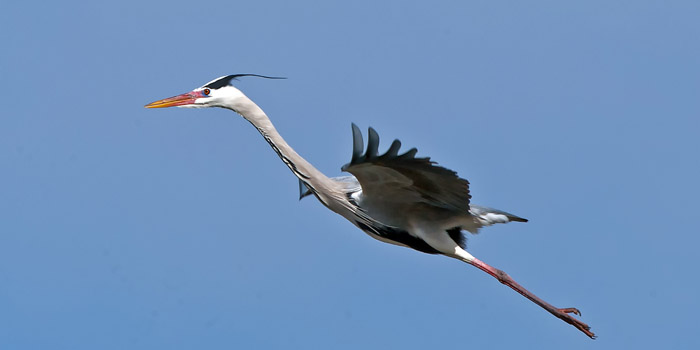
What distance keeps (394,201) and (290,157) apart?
101cm

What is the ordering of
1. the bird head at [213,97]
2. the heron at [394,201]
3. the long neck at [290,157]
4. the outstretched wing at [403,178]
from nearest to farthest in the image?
1. the outstretched wing at [403,178]
2. the heron at [394,201]
3. the long neck at [290,157]
4. the bird head at [213,97]

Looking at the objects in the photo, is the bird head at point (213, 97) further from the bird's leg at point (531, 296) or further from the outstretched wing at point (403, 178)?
the bird's leg at point (531, 296)

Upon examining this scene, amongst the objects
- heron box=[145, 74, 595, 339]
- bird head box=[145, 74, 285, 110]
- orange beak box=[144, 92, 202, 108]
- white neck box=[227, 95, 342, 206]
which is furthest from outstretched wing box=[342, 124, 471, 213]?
orange beak box=[144, 92, 202, 108]

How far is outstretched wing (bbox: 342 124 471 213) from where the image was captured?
7.02m

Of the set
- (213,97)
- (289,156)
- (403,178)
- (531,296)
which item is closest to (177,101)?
(213,97)

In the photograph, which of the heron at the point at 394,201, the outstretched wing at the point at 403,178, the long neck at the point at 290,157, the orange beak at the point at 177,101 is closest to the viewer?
the outstretched wing at the point at 403,178

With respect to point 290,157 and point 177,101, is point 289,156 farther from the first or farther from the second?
point 177,101

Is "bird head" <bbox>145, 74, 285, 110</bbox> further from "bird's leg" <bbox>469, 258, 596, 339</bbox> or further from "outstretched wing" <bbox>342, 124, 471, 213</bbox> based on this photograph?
"bird's leg" <bbox>469, 258, 596, 339</bbox>

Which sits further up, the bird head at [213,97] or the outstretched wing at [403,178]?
the bird head at [213,97]

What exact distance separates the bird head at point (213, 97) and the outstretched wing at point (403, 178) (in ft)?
4.84

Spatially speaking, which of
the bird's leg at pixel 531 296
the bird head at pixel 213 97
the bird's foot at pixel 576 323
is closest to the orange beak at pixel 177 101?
the bird head at pixel 213 97

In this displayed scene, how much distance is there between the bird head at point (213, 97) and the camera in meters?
8.59

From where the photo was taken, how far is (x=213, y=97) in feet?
28.6

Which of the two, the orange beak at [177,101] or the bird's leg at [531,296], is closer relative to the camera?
the bird's leg at [531,296]
